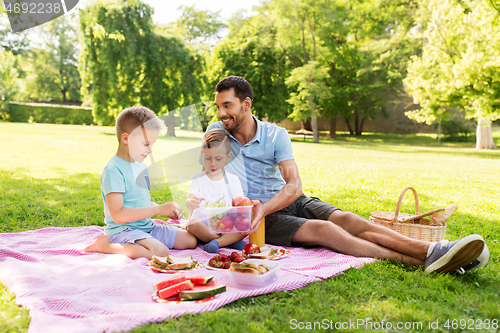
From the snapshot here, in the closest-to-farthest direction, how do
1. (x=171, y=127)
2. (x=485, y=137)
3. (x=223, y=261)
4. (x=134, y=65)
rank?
(x=171, y=127) → (x=223, y=261) → (x=485, y=137) → (x=134, y=65)

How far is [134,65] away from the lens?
69.1 feet

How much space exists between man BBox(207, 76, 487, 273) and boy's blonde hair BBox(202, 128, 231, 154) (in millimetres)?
313

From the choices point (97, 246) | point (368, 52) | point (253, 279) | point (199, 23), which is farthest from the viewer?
point (199, 23)

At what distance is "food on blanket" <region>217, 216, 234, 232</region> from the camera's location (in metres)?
2.72

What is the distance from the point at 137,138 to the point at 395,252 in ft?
7.46

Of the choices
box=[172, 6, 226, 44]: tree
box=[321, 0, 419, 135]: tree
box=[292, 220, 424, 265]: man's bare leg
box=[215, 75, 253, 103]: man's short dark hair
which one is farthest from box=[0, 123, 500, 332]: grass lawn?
box=[172, 6, 226, 44]: tree

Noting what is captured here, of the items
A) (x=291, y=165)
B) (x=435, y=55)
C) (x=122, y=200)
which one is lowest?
(x=122, y=200)

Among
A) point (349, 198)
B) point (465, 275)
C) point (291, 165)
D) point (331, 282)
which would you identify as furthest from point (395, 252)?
point (349, 198)

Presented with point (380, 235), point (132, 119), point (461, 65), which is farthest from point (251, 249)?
point (461, 65)

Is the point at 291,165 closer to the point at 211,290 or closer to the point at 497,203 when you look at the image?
the point at 211,290

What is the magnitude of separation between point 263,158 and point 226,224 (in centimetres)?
106

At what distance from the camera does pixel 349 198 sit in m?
6.23

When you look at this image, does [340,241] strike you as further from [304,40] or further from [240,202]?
[304,40]

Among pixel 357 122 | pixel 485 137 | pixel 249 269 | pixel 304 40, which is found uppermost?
pixel 304 40
